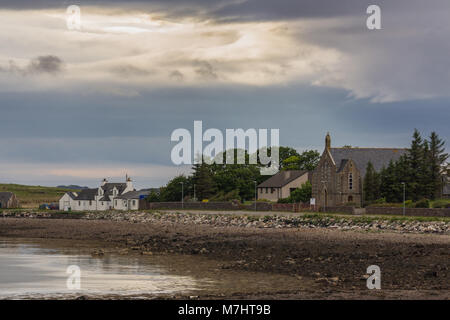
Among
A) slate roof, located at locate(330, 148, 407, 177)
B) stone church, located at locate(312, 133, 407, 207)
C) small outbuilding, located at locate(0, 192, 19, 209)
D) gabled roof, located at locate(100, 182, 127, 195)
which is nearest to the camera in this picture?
stone church, located at locate(312, 133, 407, 207)

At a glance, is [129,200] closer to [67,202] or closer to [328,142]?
[67,202]

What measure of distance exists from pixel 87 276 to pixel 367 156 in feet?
266

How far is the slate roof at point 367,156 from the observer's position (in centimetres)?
10338

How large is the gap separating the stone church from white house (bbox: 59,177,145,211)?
4146 centimetres

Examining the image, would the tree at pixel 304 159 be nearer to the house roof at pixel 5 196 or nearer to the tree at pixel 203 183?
the tree at pixel 203 183

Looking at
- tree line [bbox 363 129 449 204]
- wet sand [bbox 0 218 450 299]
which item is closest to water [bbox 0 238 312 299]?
wet sand [bbox 0 218 450 299]

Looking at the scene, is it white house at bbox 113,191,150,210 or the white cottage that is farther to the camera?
the white cottage

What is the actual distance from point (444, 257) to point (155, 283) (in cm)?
1604

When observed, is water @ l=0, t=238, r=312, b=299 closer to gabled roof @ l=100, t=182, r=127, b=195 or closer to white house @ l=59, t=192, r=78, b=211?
gabled roof @ l=100, t=182, r=127, b=195

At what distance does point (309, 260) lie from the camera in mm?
33656

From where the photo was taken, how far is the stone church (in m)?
101

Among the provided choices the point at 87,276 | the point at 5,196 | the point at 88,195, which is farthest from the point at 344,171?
the point at 5,196

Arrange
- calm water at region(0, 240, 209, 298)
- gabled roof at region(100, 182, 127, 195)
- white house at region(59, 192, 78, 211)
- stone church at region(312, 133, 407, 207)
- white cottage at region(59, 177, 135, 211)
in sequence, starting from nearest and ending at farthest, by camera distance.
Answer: calm water at region(0, 240, 209, 298) → stone church at region(312, 133, 407, 207) → white cottage at region(59, 177, 135, 211) → gabled roof at region(100, 182, 127, 195) → white house at region(59, 192, 78, 211)

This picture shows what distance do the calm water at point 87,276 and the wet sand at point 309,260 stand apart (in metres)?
2.03
